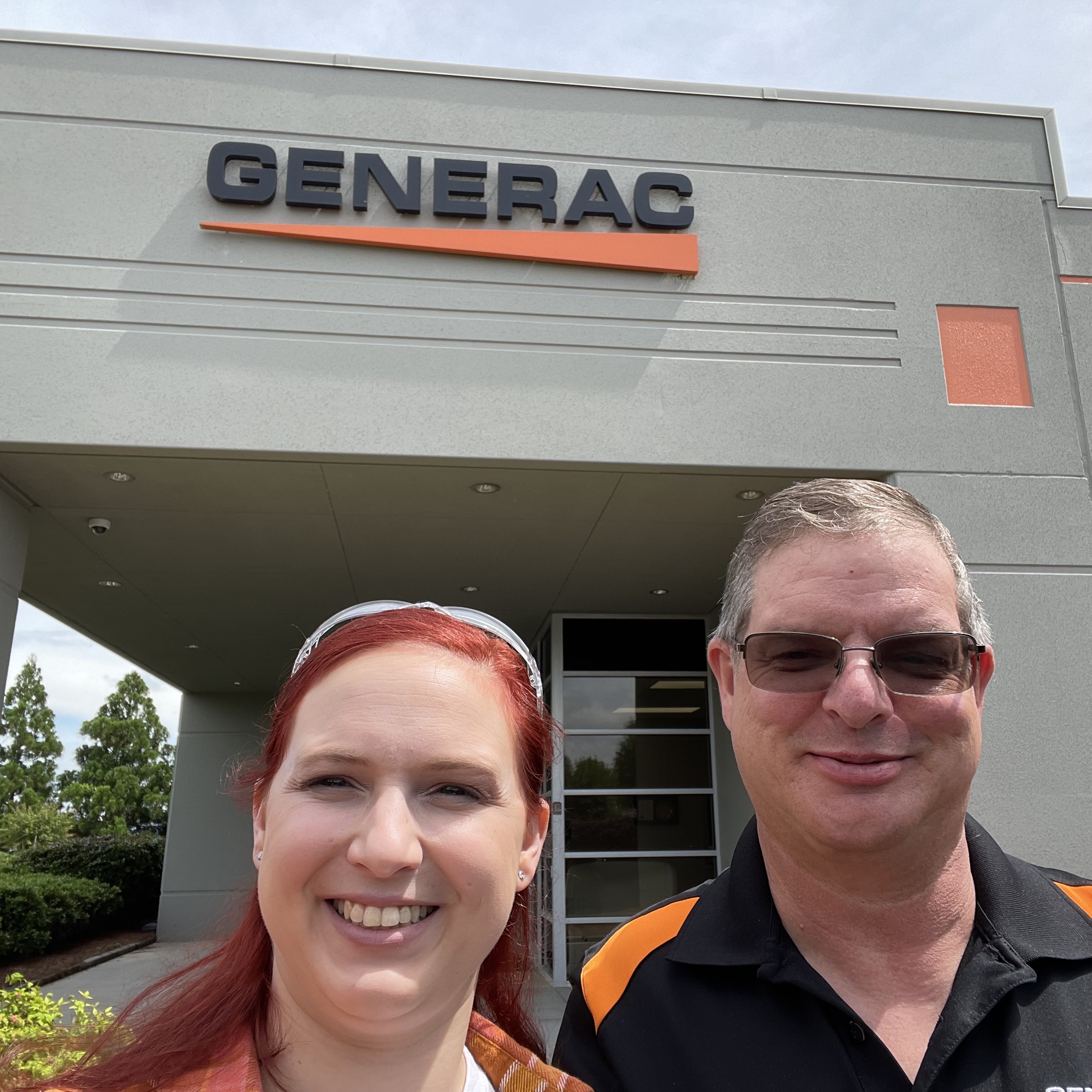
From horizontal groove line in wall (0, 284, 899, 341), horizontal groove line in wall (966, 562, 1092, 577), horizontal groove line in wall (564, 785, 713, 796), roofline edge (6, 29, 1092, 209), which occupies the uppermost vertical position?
roofline edge (6, 29, 1092, 209)

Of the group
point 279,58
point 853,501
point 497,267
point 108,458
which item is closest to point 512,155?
point 497,267

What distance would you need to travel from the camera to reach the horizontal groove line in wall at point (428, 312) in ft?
19.6

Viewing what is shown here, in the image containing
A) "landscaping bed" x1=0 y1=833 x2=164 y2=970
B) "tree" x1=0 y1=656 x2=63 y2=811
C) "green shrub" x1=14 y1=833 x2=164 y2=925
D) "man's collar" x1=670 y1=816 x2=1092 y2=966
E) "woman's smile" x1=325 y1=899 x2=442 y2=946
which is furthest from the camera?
"tree" x1=0 y1=656 x2=63 y2=811

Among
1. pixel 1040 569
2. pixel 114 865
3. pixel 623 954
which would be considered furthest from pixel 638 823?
pixel 114 865

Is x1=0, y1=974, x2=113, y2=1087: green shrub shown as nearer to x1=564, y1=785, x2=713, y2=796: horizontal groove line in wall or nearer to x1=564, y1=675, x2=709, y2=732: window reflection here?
x1=564, y1=785, x2=713, y2=796: horizontal groove line in wall

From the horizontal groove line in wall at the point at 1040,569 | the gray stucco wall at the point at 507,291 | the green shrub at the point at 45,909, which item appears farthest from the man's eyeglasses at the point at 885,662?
the green shrub at the point at 45,909

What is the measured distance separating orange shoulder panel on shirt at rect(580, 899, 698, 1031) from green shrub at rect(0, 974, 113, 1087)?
984mm

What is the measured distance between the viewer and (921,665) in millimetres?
1685

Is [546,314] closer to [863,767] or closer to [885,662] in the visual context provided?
[885,662]

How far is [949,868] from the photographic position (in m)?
1.72

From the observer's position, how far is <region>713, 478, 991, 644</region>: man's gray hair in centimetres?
178

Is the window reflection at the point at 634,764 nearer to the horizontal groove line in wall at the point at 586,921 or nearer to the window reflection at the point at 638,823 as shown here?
the window reflection at the point at 638,823

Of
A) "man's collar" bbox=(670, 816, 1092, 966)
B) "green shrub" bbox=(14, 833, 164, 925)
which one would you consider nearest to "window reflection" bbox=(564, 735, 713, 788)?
"man's collar" bbox=(670, 816, 1092, 966)

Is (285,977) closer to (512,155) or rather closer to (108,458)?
(108,458)
